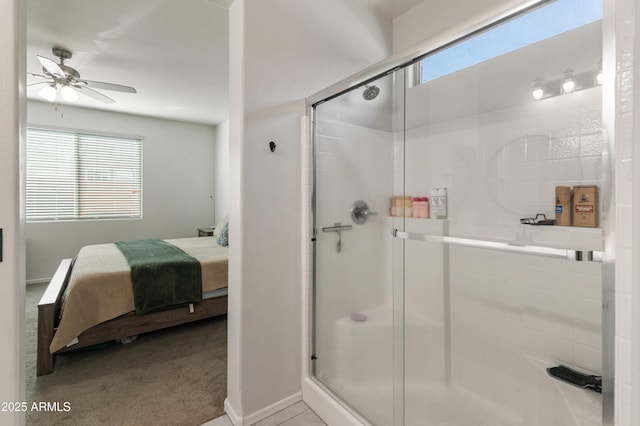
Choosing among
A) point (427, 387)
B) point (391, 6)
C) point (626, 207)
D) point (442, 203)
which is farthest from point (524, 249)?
point (391, 6)

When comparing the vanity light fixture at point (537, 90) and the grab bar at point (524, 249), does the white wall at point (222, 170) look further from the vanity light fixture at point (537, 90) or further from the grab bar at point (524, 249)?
the vanity light fixture at point (537, 90)

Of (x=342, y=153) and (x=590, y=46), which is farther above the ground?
(x=590, y=46)

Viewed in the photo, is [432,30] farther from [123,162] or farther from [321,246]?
[123,162]

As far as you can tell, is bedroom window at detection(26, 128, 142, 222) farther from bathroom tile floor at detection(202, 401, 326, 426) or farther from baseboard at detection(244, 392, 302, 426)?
baseboard at detection(244, 392, 302, 426)

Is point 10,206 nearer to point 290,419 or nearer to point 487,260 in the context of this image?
point 290,419

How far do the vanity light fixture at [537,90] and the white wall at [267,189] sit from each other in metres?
1.19

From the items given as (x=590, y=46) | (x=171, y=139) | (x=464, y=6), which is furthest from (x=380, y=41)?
(x=171, y=139)

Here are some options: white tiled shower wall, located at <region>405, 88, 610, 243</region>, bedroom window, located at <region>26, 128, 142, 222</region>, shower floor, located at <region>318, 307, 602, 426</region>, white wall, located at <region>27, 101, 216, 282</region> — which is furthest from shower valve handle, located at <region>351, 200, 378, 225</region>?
bedroom window, located at <region>26, 128, 142, 222</region>

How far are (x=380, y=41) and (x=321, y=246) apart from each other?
1626 millimetres

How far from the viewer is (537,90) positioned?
1.58 metres

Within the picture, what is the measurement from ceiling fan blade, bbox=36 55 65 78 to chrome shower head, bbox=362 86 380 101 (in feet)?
8.30

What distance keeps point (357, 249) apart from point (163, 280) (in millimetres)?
1756

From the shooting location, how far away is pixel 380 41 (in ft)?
7.34

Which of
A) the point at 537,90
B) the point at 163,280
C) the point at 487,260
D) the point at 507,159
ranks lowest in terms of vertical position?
the point at 163,280
